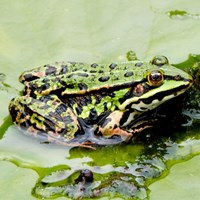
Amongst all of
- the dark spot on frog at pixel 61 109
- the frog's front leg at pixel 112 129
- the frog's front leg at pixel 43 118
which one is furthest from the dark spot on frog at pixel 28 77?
the frog's front leg at pixel 112 129

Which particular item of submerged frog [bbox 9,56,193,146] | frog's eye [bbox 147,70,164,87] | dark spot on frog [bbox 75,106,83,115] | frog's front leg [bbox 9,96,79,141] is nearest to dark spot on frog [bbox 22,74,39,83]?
submerged frog [bbox 9,56,193,146]

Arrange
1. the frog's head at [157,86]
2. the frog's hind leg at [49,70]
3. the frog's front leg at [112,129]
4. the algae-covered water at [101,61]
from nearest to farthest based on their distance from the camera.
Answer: the algae-covered water at [101,61] → the frog's head at [157,86] → the frog's front leg at [112,129] → the frog's hind leg at [49,70]

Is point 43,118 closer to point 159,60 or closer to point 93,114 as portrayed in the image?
point 93,114

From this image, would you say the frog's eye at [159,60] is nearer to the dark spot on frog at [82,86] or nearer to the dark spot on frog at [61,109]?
the dark spot on frog at [82,86]

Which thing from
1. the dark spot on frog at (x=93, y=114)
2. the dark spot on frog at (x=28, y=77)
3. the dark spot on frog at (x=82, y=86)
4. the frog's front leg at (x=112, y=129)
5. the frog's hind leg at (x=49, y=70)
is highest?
the frog's hind leg at (x=49, y=70)

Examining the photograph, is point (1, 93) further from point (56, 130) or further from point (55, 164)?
point (55, 164)

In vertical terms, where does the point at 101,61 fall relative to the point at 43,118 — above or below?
above

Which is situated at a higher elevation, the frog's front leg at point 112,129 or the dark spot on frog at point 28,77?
the dark spot on frog at point 28,77

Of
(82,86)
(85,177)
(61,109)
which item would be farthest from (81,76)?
(85,177)
